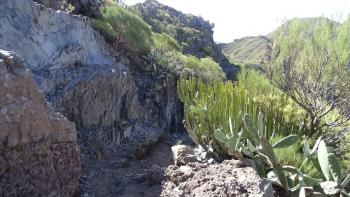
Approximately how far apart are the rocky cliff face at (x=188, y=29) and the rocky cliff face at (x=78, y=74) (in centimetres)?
1445

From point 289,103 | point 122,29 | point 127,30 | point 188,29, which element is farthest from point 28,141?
point 188,29

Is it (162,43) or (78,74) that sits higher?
(162,43)

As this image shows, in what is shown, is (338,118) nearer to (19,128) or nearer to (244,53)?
(19,128)

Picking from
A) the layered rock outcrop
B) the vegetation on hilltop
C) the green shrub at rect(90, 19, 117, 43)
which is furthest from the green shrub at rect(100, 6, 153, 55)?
the layered rock outcrop

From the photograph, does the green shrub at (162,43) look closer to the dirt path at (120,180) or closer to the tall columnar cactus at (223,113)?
the tall columnar cactus at (223,113)

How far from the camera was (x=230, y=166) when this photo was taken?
4.78m

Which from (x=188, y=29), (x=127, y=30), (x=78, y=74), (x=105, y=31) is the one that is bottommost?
(x=78, y=74)

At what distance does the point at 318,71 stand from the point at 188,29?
28687 millimetres

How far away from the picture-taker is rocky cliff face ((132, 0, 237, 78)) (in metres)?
26.6

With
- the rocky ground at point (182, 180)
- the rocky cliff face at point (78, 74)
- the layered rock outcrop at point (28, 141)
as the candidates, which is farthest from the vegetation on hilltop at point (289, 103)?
the layered rock outcrop at point (28, 141)

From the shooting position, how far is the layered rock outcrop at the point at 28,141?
3.58 metres

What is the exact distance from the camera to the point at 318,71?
6.71 metres

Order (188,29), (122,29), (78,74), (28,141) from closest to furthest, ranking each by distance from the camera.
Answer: (28,141) < (78,74) < (122,29) < (188,29)

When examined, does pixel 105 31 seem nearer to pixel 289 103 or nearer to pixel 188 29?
pixel 289 103
